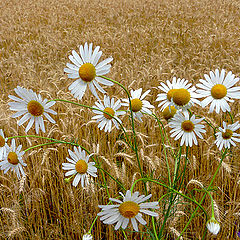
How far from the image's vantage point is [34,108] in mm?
798

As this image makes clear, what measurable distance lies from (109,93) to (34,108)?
7.79ft

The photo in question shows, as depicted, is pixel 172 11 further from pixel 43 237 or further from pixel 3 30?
pixel 43 237

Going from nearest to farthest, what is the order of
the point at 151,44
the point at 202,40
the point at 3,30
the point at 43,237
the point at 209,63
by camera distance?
the point at 43,237 < the point at 209,63 < the point at 202,40 < the point at 151,44 < the point at 3,30

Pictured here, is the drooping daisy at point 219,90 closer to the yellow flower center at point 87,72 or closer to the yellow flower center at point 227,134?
the yellow flower center at point 227,134

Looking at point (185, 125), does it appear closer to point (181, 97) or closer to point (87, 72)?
point (181, 97)

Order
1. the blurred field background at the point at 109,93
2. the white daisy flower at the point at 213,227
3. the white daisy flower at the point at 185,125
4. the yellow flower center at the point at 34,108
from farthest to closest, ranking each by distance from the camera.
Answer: the blurred field background at the point at 109,93, the white daisy flower at the point at 185,125, the yellow flower center at the point at 34,108, the white daisy flower at the point at 213,227

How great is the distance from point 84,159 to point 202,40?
488 cm

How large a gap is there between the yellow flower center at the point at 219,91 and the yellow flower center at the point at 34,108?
0.62m

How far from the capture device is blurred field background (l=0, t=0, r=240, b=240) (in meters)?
1.51

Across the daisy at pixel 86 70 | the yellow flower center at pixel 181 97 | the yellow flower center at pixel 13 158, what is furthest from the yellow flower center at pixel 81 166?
the yellow flower center at pixel 181 97

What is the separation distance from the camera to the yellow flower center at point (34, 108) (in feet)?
2.62

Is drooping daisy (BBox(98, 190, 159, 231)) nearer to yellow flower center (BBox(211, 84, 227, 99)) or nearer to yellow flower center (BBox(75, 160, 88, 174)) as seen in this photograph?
yellow flower center (BBox(75, 160, 88, 174))

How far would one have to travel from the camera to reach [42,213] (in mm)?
1616

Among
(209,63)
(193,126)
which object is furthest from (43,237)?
(209,63)
